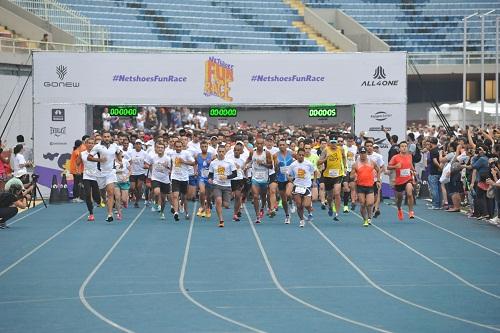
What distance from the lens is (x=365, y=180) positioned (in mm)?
25141

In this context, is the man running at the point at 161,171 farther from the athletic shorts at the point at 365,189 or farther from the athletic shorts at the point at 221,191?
the athletic shorts at the point at 365,189

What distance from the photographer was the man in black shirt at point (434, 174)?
30.6 metres

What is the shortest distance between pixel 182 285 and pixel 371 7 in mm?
52327

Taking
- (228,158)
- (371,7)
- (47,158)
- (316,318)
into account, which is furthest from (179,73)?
(371,7)

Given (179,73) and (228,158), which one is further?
(179,73)

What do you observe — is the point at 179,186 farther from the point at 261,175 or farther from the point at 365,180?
the point at 365,180

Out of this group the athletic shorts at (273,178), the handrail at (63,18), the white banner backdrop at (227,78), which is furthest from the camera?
the handrail at (63,18)

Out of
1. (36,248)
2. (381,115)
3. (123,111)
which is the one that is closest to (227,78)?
(123,111)

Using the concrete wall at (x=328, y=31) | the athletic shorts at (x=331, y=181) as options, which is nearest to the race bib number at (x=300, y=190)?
the athletic shorts at (x=331, y=181)

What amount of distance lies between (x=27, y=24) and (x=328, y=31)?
855 inches

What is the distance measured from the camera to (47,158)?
34.5m

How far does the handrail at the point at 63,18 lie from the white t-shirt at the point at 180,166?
2257cm

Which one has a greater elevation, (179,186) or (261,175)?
(261,175)

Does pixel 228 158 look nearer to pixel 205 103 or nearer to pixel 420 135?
pixel 205 103
